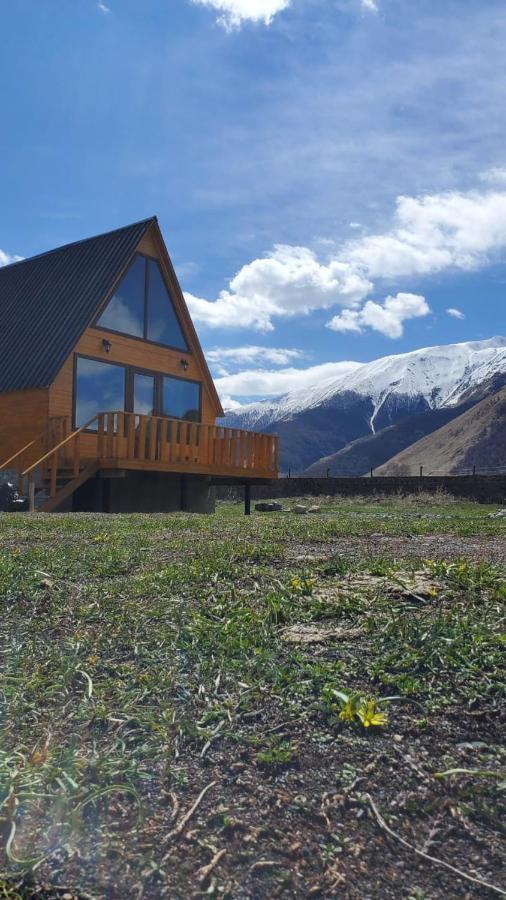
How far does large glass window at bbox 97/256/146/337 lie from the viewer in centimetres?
1914

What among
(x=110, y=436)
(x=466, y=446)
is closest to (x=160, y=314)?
(x=110, y=436)

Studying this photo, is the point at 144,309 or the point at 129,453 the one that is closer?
the point at 129,453

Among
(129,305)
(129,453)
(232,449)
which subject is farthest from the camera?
(129,305)

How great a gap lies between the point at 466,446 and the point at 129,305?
311 ft

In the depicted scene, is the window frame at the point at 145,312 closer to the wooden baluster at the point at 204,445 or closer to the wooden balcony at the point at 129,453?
the wooden balcony at the point at 129,453

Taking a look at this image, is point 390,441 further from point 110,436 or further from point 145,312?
point 110,436

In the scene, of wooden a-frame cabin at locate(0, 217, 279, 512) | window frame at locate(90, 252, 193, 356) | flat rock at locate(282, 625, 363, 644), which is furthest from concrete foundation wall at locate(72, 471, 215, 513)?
flat rock at locate(282, 625, 363, 644)

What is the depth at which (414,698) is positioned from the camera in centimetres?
259

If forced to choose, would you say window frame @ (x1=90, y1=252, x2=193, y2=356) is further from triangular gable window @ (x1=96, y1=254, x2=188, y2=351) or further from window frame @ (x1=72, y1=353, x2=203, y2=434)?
window frame @ (x1=72, y1=353, x2=203, y2=434)

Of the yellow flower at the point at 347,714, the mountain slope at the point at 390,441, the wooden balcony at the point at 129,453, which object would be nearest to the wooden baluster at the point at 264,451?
the wooden balcony at the point at 129,453

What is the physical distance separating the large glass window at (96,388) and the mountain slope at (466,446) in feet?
265

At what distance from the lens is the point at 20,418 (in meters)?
17.9

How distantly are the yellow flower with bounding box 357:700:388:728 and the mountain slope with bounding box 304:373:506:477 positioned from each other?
15037cm

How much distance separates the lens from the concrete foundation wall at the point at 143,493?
17.1 meters
